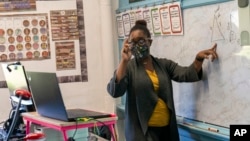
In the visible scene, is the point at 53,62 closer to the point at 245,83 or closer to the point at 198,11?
the point at 198,11

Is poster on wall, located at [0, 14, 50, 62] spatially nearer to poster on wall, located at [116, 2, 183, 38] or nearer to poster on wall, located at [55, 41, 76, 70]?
poster on wall, located at [55, 41, 76, 70]

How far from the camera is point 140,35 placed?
2703mm

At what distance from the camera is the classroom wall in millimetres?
4082

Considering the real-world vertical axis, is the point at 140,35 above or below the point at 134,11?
below

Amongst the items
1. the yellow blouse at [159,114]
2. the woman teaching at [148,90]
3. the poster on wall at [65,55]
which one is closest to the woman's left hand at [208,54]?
the woman teaching at [148,90]

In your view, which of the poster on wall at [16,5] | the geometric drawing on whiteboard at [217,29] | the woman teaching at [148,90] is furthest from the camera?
the poster on wall at [16,5]

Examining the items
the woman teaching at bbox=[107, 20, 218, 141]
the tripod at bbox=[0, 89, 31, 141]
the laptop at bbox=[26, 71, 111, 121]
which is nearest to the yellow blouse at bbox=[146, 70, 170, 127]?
the woman teaching at bbox=[107, 20, 218, 141]

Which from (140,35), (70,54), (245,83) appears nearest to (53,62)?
(70,54)

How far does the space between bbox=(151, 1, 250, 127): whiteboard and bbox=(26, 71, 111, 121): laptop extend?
66cm

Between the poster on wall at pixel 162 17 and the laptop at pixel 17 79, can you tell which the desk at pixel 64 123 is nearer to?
the laptop at pixel 17 79

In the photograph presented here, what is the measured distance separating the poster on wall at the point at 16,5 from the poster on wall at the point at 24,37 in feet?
0.23

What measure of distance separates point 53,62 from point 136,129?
5.40 ft

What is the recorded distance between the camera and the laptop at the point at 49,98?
8.22 feet

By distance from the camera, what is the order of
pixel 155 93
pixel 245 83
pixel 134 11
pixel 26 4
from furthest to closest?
pixel 26 4, pixel 134 11, pixel 155 93, pixel 245 83
